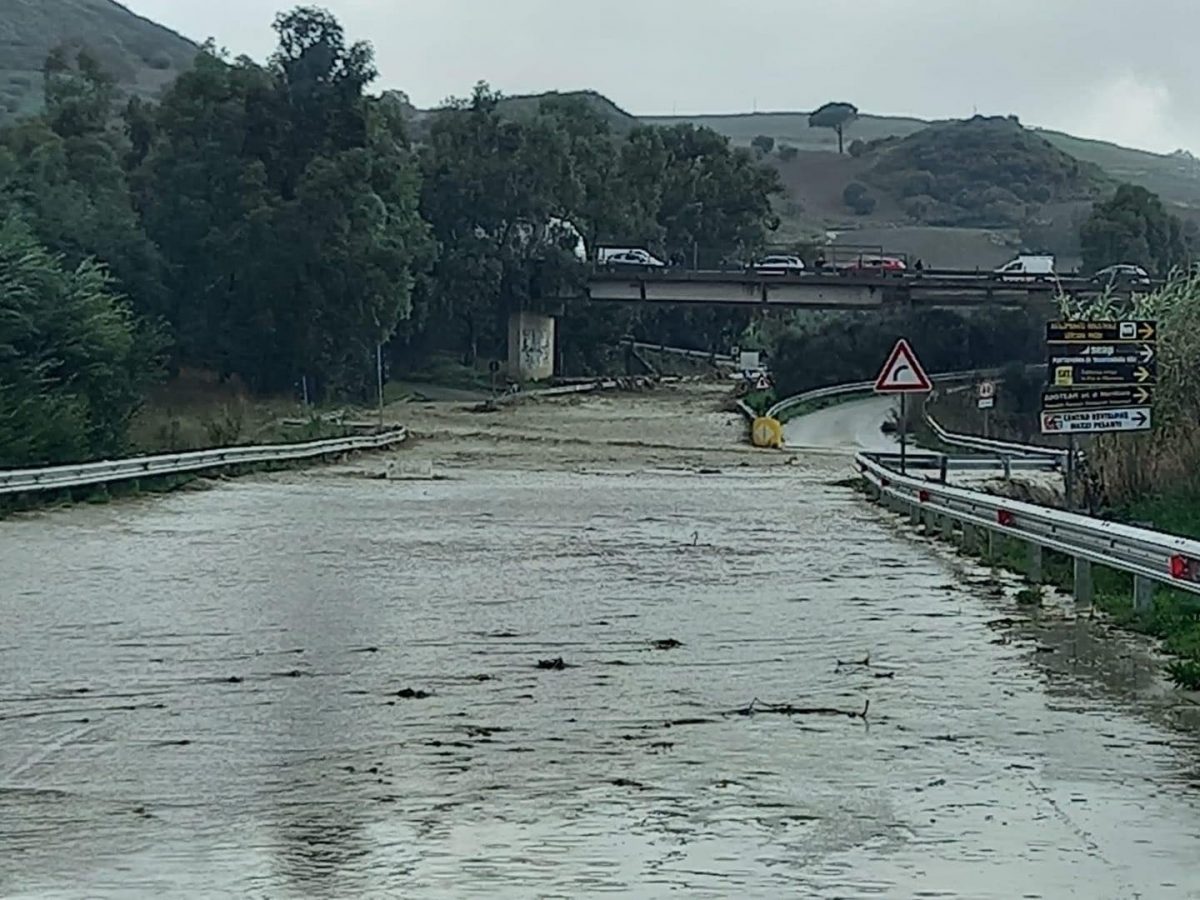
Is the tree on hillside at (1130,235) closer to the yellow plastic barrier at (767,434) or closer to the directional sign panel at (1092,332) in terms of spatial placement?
the yellow plastic barrier at (767,434)

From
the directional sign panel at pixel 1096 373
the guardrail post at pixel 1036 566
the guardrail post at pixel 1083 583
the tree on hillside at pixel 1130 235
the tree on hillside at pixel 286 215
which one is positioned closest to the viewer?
the guardrail post at pixel 1083 583

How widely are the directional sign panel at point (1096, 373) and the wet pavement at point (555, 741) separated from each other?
7.14 feet

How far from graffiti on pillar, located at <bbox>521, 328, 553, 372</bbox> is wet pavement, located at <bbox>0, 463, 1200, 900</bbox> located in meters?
86.6

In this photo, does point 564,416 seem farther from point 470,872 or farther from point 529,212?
point 470,872

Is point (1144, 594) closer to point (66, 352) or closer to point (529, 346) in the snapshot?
point (66, 352)

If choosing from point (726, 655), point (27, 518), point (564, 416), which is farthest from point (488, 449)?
point (726, 655)

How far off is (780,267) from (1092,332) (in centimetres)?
8665

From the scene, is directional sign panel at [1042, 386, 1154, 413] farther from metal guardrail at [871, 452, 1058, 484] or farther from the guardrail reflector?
metal guardrail at [871, 452, 1058, 484]

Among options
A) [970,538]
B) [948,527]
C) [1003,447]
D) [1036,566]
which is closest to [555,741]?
[1036,566]

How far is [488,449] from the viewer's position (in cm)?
5819

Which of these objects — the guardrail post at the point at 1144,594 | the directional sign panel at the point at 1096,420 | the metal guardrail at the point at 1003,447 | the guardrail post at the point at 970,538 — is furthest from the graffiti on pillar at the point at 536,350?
the guardrail post at the point at 1144,594

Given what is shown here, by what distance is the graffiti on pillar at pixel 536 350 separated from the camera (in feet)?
359

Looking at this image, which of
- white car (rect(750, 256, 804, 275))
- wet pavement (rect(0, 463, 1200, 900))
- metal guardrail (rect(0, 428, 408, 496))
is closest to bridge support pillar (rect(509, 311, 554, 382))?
white car (rect(750, 256, 804, 275))

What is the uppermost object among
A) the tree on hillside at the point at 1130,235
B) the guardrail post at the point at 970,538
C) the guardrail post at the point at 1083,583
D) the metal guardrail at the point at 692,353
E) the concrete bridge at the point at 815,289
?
the tree on hillside at the point at 1130,235
